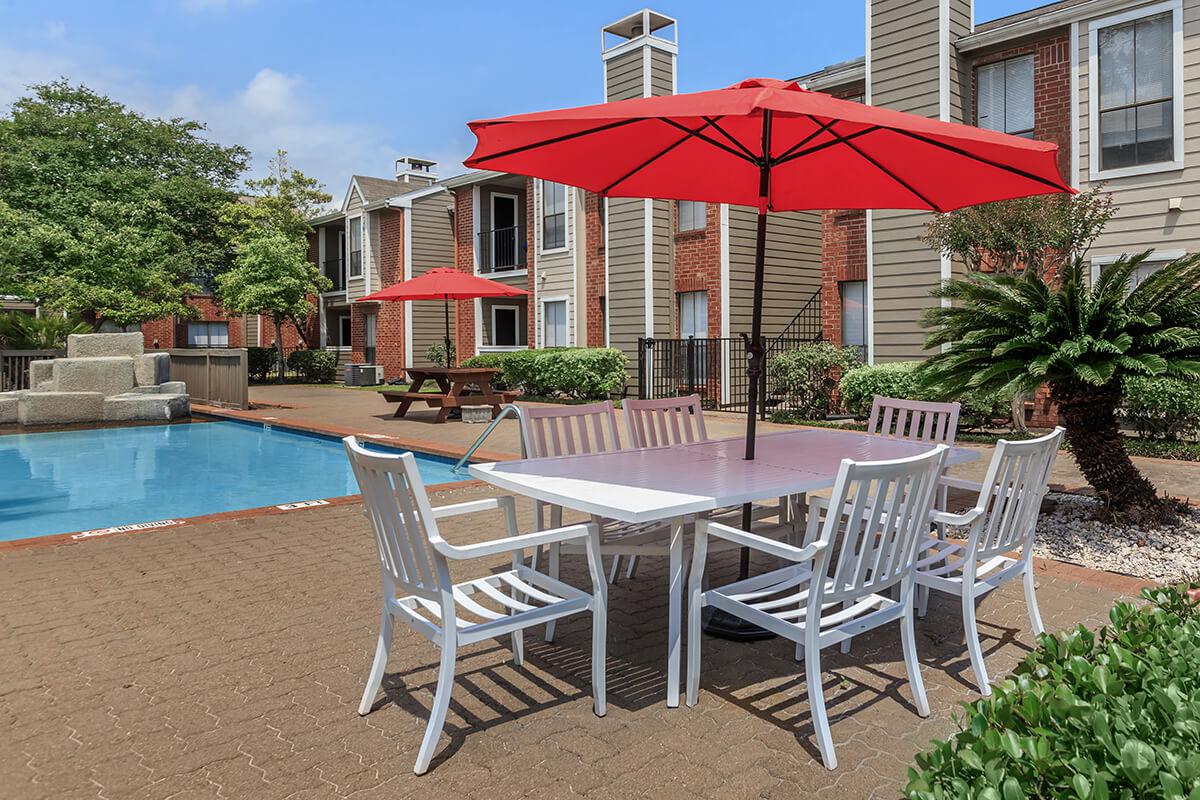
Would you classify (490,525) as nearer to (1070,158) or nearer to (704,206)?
(1070,158)

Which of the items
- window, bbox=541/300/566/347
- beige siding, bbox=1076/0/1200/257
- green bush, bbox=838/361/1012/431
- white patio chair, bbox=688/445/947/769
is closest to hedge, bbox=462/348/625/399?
window, bbox=541/300/566/347

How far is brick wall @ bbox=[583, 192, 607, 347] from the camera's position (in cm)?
1970

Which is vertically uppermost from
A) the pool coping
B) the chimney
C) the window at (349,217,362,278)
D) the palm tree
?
the chimney

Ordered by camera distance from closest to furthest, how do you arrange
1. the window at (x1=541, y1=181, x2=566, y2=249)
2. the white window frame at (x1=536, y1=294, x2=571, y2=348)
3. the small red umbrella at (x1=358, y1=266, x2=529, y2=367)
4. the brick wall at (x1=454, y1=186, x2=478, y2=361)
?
the small red umbrella at (x1=358, y1=266, x2=529, y2=367) → the white window frame at (x1=536, y1=294, x2=571, y2=348) → the window at (x1=541, y1=181, x2=566, y2=249) → the brick wall at (x1=454, y1=186, x2=478, y2=361)

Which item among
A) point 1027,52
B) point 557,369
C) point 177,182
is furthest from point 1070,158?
point 177,182

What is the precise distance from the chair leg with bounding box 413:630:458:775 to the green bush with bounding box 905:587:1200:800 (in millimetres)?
1644

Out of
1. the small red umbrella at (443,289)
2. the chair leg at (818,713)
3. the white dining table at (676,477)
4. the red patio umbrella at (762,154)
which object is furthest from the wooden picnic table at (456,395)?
the chair leg at (818,713)

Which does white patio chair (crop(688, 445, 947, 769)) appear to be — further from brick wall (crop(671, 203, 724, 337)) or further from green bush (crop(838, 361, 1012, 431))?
brick wall (crop(671, 203, 724, 337))

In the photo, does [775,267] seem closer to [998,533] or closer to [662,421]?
[662,421]

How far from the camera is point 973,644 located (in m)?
3.32

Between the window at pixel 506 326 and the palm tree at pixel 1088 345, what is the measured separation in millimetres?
18901

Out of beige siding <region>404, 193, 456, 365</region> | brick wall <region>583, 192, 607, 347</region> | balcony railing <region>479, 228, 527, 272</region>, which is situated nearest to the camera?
brick wall <region>583, 192, 607, 347</region>

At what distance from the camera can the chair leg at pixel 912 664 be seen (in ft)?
10.1

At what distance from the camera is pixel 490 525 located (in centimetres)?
636
